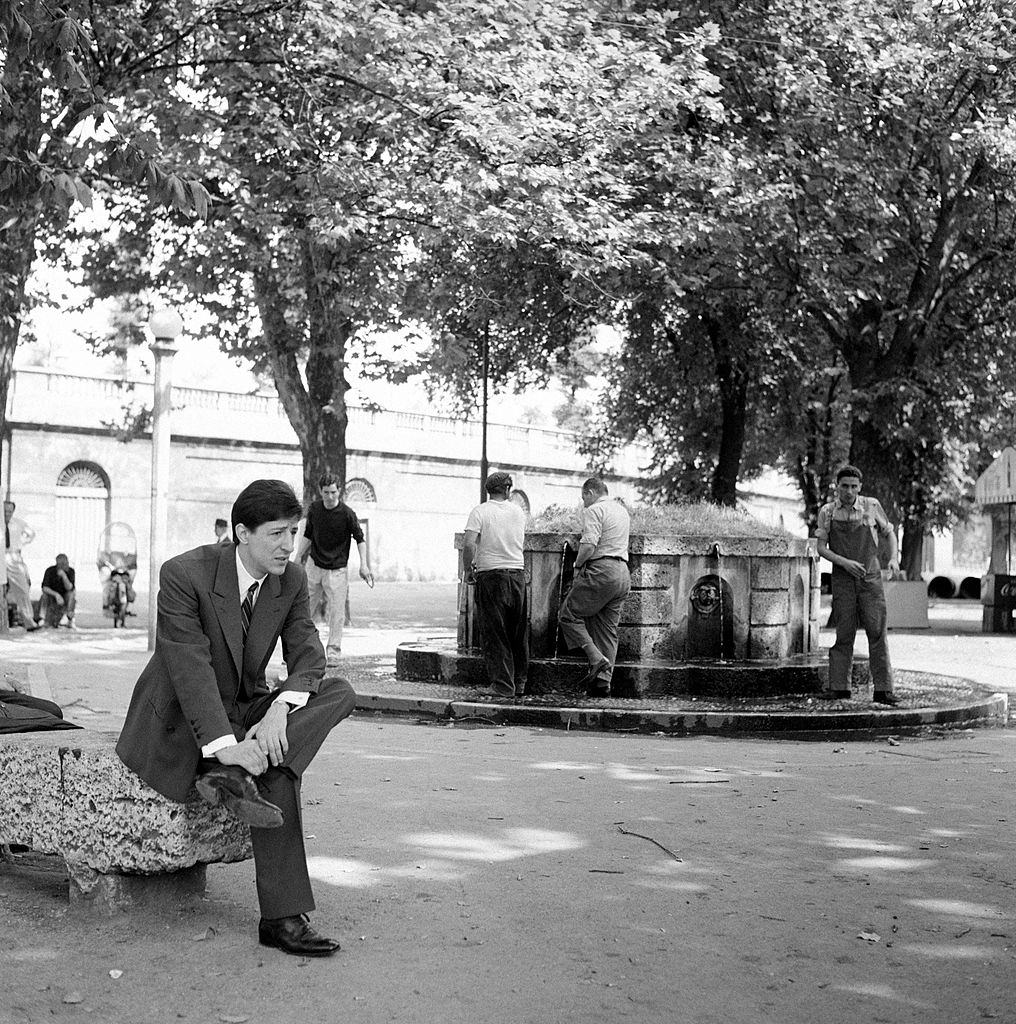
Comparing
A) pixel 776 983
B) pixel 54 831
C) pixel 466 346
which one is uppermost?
pixel 466 346

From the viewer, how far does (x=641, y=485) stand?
36.7 meters

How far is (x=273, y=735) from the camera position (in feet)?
15.2

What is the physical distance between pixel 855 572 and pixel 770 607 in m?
1.91

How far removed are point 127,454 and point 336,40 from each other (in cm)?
2555

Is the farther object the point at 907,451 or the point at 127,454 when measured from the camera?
the point at 127,454

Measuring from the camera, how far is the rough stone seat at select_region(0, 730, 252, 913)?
15.8ft

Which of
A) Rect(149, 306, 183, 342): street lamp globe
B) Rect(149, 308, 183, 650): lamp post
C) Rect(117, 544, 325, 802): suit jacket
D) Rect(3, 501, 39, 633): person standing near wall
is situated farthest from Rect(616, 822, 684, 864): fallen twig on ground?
Rect(3, 501, 39, 633): person standing near wall

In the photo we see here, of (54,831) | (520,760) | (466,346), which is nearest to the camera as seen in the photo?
(54,831)

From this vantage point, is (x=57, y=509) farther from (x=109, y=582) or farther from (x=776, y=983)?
(x=776, y=983)

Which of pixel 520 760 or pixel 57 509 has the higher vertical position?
pixel 57 509

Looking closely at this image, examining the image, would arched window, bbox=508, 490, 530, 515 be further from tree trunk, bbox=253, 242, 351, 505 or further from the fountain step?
tree trunk, bbox=253, 242, 351, 505

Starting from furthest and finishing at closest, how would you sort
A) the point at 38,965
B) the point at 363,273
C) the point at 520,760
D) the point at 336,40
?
the point at 363,273 < the point at 336,40 < the point at 520,760 < the point at 38,965

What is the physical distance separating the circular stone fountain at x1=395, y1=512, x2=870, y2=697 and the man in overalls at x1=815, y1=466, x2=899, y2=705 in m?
1.02

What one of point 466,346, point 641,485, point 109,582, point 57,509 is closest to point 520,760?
point 109,582
